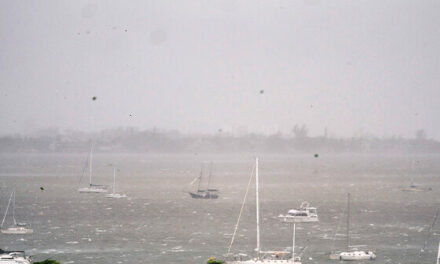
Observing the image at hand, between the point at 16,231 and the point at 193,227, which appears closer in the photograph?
the point at 16,231

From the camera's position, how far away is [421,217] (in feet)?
307

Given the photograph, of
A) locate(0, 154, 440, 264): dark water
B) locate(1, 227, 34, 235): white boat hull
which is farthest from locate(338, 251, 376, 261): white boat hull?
locate(1, 227, 34, 235): white boat hull

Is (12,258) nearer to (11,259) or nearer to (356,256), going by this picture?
(11,259)

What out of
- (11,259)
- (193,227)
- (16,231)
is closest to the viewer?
(11,259)

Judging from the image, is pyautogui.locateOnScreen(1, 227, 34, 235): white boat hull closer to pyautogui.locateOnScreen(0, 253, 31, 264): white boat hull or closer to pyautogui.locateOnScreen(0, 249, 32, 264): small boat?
pyautogui.locateOnScreen(0, 249, 32, 264): small boat

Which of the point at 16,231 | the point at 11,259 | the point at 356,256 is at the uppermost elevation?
the point at 356,256

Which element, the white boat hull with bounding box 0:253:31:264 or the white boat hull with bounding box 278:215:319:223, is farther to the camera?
the white boat hull with bounding box 278:215:319:223

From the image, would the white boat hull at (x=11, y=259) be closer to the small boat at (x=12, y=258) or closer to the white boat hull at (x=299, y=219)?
the small boat at (x=12, y=258)

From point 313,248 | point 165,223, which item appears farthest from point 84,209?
point 313,248

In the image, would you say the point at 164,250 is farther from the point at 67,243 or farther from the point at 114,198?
the point at 114,198

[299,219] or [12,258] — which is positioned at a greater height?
[299,219]

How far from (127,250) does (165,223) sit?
71.9 feet

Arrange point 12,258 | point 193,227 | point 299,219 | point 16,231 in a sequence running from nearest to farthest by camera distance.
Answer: point 12,258, point 16,231, point 193,227, point 299,219

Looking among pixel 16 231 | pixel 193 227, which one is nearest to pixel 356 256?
pixel 193 227
